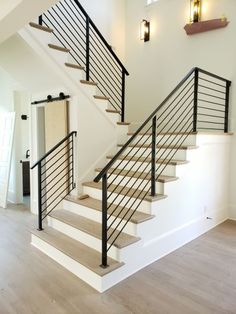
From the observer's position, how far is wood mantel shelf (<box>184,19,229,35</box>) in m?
4.27

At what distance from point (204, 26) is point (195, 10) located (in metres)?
0.39

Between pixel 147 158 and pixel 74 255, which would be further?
pixel 147 158

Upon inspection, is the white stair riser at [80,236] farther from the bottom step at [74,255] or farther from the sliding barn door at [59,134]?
the sliding barn door at [59,134]

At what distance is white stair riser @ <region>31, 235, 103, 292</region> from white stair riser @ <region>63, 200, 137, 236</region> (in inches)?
22.6

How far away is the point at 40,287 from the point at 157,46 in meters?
4.68

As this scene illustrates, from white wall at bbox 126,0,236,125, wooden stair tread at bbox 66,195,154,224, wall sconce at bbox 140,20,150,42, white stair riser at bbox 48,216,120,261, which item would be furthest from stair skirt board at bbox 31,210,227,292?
wall sconce at bbox 140,20,150,42

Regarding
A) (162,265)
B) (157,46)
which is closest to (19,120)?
(157,46)

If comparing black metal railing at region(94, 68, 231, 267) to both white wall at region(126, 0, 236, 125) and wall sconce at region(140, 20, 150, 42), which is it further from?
wall sconce at region(140, 20, 150, 42)

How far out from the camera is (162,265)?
2889 mm

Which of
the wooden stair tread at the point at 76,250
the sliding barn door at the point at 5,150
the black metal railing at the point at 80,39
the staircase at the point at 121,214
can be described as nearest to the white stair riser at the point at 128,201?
the staircase at the point at 121,214

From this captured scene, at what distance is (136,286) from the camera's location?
2494 mm

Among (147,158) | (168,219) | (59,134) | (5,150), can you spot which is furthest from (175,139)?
(5,150)

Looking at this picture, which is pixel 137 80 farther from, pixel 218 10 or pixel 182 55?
pixel 218 10

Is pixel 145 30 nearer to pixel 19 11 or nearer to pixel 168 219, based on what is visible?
pixel 19 11
